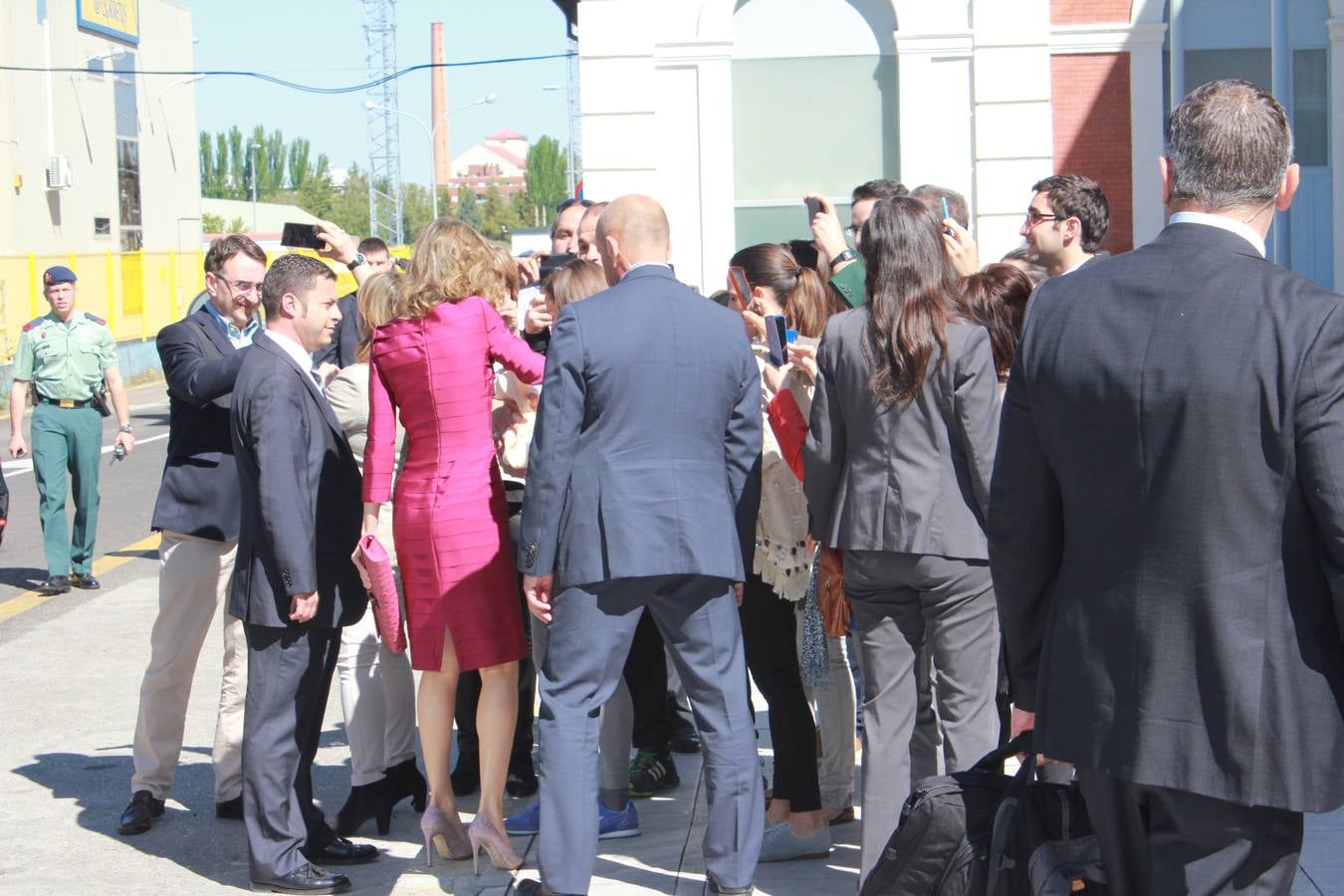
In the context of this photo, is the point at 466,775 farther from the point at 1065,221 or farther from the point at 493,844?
the point at 1065,221

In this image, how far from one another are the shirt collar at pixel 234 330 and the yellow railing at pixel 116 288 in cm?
2086

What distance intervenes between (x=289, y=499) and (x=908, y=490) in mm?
1969

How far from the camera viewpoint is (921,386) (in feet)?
13.7

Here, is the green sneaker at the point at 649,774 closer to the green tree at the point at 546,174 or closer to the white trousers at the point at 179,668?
the white trousers at the point at 179,668

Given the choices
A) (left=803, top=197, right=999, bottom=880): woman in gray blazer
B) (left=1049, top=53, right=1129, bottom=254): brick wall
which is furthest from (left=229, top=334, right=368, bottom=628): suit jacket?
(left=1049, top=53, right=1129, bottom=254): brick wall

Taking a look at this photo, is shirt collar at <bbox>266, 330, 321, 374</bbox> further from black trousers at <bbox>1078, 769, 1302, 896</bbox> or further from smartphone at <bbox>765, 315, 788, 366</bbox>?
black trousers at <bbox>1078, 769, 1302, 896</bbox>

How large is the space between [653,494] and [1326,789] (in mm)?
2020

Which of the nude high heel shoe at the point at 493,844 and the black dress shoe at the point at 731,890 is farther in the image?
the nude high heel shoe at the point at 493,844

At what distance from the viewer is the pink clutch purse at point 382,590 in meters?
4.76

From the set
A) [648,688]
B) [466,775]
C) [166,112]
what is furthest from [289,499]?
[166,112]

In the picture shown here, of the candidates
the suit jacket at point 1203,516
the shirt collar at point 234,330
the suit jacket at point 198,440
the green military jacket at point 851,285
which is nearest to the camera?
the suit jacket at point 1203,516

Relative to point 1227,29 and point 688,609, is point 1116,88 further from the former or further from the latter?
point 688,609

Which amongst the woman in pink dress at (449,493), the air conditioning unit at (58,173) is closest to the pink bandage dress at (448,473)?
the woman in pink dress at (449,493)

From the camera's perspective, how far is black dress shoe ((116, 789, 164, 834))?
5.64 metres
